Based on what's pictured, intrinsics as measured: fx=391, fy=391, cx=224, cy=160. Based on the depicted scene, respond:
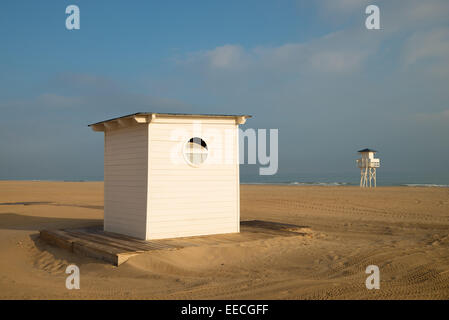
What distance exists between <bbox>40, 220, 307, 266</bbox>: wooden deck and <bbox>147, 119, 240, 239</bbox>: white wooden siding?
34 cm

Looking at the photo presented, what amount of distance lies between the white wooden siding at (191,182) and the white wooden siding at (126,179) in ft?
0.85

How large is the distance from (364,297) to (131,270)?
416 cm

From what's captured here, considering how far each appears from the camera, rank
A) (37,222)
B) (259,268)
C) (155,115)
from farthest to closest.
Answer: (37,222) < (155,115) < (259,268)

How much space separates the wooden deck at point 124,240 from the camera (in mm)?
8095

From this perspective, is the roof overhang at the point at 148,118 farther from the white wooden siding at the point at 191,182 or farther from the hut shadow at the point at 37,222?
the hut shadow at the point at 37,222

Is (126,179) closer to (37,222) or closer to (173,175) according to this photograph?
(173,175)

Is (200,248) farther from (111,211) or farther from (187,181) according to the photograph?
(111,211)

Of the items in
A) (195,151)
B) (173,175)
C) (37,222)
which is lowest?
(37,222)

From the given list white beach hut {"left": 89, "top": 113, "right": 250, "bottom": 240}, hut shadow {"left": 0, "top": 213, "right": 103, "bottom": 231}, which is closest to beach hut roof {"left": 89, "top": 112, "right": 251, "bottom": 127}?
white beach hut {"left": 89, "top": 113, "right": 250, "bottom": 240}

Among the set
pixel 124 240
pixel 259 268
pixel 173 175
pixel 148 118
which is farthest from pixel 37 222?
pixel 259 268

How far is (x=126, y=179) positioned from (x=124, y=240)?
166cm

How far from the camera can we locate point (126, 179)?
1012 centimetres
